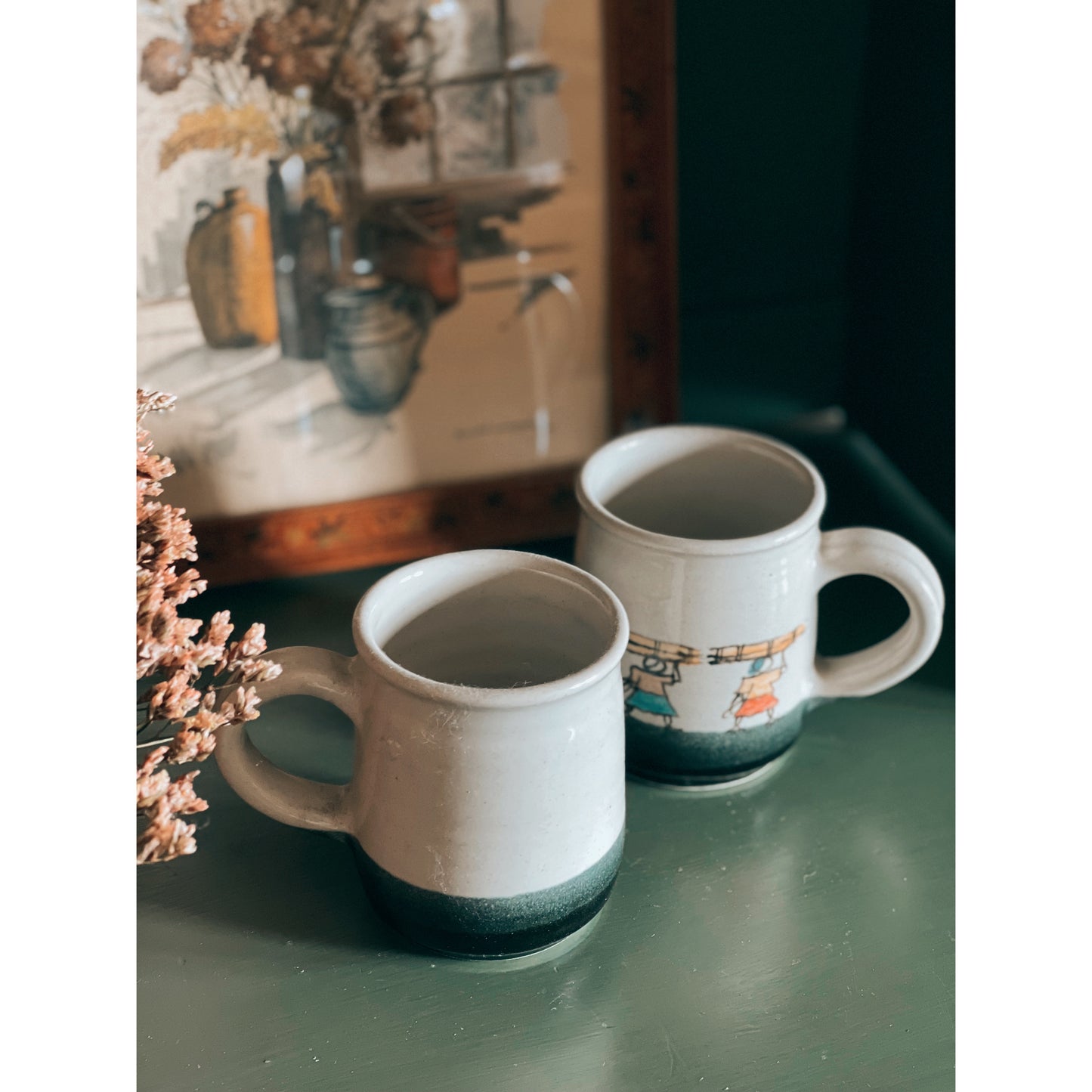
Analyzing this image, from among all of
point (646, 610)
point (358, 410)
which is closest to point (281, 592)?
point (358, 410)

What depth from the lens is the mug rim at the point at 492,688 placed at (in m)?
0.47

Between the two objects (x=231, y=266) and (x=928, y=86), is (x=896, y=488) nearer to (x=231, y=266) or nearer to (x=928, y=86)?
(x=928, y=86)

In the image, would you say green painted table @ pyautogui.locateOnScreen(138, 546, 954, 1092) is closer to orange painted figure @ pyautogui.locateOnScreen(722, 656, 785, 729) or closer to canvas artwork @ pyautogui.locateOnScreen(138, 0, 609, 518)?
orange painted figure @ pyautogui.locateOnScreen(722, 656, 785, 729)

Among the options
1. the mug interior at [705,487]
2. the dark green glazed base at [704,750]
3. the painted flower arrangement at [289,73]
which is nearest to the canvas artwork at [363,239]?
the painted flower arrangement at [289,73]

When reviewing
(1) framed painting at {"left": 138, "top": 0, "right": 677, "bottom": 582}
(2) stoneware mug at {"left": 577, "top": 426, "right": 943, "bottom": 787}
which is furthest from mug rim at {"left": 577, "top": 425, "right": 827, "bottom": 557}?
(1) framed painting at {"left": 138, "top": 0, "right": 677, "bottom": 582}

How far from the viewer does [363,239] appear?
2.25 feet

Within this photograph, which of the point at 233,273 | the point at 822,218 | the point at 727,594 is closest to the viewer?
the point at 727,594

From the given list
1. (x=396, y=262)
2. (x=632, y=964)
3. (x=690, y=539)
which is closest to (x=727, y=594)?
(x=690, y=539)

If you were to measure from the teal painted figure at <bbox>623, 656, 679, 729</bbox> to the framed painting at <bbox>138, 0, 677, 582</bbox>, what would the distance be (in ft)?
0.64

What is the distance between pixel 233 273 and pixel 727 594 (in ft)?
1.01

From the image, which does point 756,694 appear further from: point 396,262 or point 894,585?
point 396,262

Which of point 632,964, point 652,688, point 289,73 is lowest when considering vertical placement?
point 632,964

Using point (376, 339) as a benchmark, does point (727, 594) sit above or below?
below

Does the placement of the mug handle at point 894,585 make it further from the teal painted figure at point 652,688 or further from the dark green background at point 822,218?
the dark green background at point 822,218
